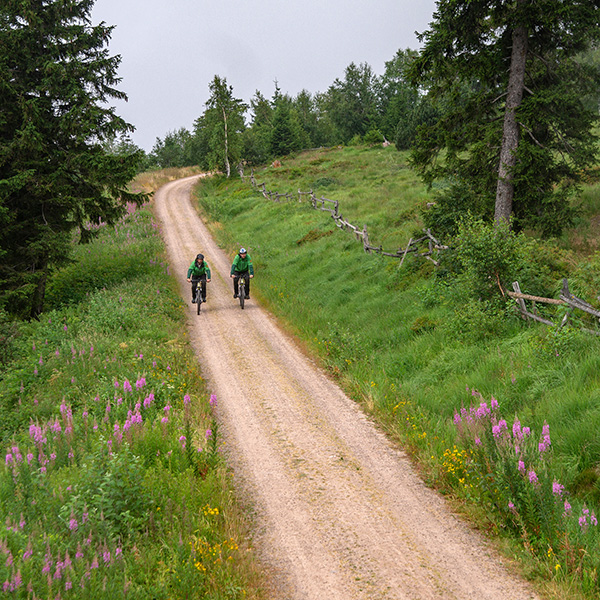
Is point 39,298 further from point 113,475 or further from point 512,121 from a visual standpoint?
point 512,121

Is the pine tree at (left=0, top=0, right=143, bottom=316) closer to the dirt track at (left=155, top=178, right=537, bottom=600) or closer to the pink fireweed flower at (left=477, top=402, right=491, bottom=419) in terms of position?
the dirt track at (left=155, top=178, right=537, bottom=600)

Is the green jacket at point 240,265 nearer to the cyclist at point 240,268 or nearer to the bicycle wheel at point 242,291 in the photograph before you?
the cyclist at point 240,268

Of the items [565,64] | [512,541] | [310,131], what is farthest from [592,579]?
[310,131]

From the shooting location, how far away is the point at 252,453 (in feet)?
22.6

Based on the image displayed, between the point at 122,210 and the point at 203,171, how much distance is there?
47.0m

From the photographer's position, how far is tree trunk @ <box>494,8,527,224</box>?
11258 millimetres

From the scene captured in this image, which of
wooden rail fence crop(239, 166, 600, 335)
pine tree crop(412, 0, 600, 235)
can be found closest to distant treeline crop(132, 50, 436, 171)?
wooden rail fence crop(239, 166, 600, 335)

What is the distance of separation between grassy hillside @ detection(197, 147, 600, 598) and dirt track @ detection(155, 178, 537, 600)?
15.3 inches

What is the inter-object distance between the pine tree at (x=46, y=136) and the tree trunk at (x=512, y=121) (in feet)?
40.0

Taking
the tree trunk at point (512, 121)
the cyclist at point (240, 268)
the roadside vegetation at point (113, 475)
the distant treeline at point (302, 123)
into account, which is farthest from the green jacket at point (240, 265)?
the distant treeline at point (302, 123)

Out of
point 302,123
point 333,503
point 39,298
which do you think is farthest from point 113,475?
point 302,123

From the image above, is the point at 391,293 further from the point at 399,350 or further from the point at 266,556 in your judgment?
the point at 266,556

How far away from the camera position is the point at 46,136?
1547 cm

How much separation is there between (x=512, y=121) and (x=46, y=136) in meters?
14.8
